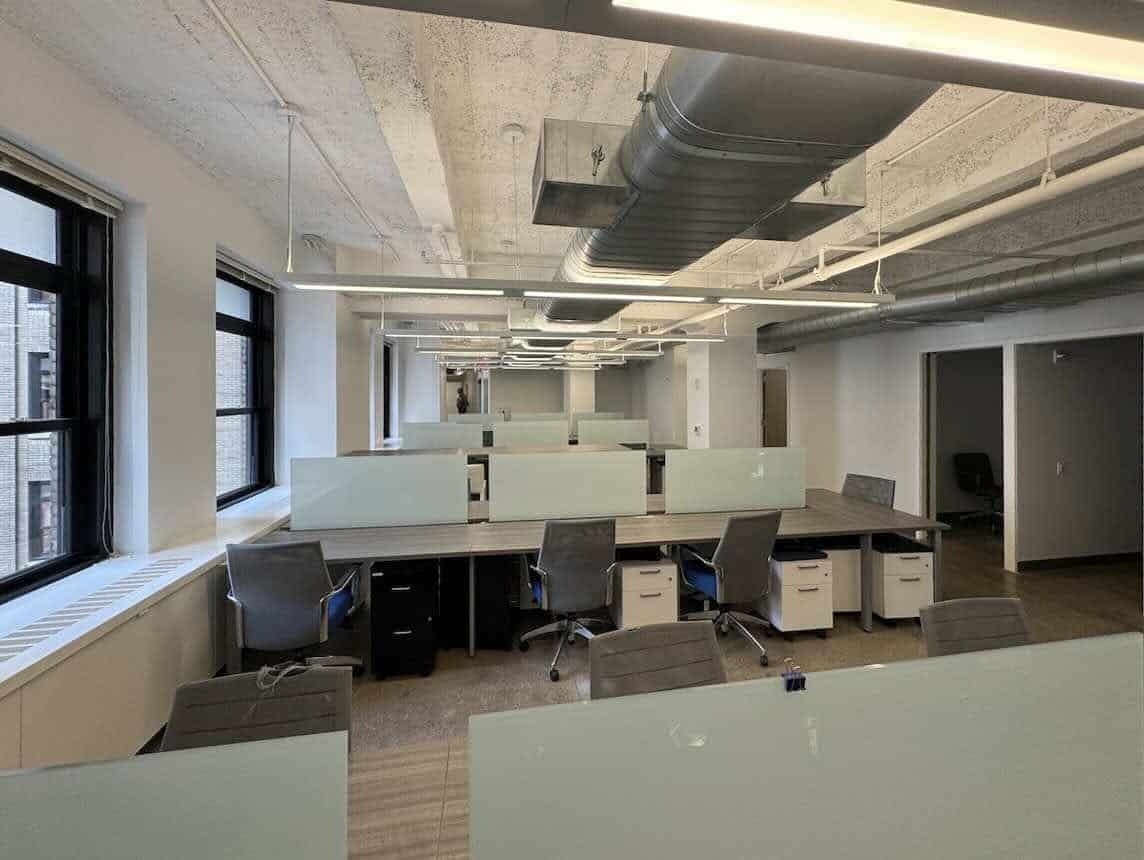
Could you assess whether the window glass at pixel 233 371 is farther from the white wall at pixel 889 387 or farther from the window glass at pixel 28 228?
the white wall at pixel 889 387

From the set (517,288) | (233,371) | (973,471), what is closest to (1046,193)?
(517,288)

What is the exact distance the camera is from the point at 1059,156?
2486 mm

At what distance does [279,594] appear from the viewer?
249 cm

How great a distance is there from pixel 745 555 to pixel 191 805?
2762 mm

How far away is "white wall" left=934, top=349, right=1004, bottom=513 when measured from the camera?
702cm

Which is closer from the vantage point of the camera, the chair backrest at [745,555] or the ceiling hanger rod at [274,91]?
the ceiling hanger rod at [274,91]

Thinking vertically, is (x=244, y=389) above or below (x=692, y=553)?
above

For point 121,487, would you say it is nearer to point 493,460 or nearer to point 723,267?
point 493,460

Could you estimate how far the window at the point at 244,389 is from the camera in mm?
3904

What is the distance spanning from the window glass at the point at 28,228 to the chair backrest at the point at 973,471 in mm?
8693

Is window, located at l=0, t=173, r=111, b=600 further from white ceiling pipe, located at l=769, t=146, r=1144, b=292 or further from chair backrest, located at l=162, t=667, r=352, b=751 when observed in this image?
white ceiling pipe, located at l=769, t=146, r=1144, b=292

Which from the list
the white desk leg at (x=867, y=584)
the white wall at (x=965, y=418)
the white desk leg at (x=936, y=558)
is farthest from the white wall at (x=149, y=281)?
the white wall at (x=965, y=418)

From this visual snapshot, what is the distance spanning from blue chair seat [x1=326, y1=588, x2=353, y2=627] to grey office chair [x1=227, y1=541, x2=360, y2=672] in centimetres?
22

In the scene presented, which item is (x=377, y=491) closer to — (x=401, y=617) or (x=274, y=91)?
(x=401, y=617)
